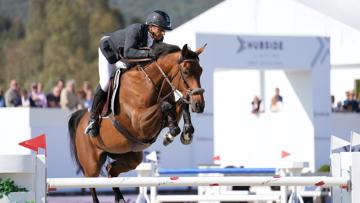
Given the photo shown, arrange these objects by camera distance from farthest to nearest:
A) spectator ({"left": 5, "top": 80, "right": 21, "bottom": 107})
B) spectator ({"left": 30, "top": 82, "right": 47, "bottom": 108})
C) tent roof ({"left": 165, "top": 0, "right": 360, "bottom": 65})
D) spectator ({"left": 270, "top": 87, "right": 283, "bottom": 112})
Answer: tent roof ({"left": 165, "top": 0, "right": 360, "bottom": 65})
spectator ({"left": 270, "top": 87, "right": 283, "bottom": 112})
spectator ({"left": 30, "top": 82, "right": 47, "bottom": 108})
spectator ({"left": 5, "top": 80, "right": 21, "bottom": 107})

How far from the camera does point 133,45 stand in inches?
373

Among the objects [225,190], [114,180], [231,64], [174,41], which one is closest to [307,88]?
[231,64]

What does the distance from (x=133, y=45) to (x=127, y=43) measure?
75mm

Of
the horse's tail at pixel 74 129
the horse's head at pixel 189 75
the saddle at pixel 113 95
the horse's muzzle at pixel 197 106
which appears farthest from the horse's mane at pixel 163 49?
the horse's tail at pixel 74 129

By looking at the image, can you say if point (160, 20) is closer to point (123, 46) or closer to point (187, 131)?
point (123, 46)

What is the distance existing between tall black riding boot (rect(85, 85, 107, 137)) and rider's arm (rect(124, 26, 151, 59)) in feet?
2.22

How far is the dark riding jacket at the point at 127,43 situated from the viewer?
9461 millimetres

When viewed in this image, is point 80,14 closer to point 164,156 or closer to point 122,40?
point 164,156

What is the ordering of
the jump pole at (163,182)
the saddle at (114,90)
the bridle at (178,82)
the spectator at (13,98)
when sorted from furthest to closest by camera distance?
1. the spectator at (13,98)
2. the saddle at (114,90)
3. the bridle at (178,82)
4. the jump pole at (163,182)

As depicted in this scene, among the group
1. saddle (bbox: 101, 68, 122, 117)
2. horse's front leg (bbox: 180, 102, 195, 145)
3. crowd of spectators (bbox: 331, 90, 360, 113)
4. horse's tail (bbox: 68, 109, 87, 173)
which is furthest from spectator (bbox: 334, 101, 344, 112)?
horse's front leg (bbox: 180, 102, 195, 145)

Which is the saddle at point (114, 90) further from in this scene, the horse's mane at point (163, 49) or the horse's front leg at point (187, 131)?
the horse's front leg at point (187, 131)

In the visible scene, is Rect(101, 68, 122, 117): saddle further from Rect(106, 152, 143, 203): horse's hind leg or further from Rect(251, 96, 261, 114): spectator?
Rect(251, 96, 261, 114): spectator

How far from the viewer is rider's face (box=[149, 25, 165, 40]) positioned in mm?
9395

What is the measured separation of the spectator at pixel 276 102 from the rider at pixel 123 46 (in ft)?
33.8
